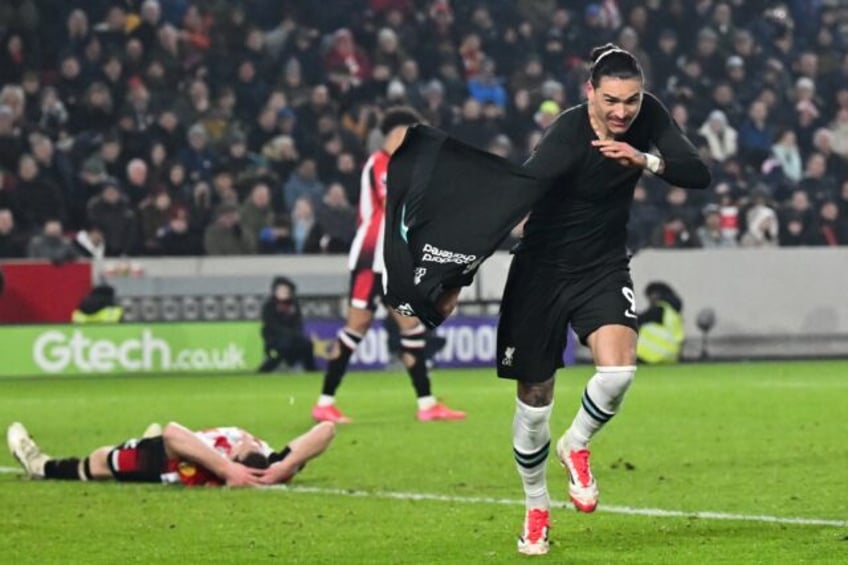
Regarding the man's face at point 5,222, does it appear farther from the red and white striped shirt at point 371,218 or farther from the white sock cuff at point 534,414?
the white sock cuff at point 534,414

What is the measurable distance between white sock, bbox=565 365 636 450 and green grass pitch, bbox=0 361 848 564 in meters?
0.48

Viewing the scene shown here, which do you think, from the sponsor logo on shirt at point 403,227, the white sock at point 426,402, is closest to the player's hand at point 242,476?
the sponsor logo on shirt at point 403,227

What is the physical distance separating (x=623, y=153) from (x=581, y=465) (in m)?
1.40

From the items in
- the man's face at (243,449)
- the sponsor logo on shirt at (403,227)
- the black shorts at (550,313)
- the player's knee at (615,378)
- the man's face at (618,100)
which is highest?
the man's face at (618,100)

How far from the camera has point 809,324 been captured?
82.2 ft

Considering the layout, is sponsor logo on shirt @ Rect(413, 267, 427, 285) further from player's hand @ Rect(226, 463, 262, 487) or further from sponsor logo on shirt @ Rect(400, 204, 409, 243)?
player's hand @ Rect(226, 463, 262, 487)

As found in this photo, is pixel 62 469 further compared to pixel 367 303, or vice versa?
pixel 367 303

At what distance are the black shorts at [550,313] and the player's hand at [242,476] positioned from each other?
2.90 meters

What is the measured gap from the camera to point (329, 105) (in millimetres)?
25859

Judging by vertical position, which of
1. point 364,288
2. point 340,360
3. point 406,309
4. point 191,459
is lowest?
point 340,360

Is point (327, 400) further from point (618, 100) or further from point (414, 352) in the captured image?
point (618, 100)

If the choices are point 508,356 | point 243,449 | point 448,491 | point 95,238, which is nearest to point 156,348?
point 95,238

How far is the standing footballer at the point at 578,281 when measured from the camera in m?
8.07

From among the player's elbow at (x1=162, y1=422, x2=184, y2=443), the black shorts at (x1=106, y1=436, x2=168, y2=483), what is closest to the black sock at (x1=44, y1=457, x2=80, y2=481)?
the black shorts at (x1=106, y1=436, x2=168, y2=483)
